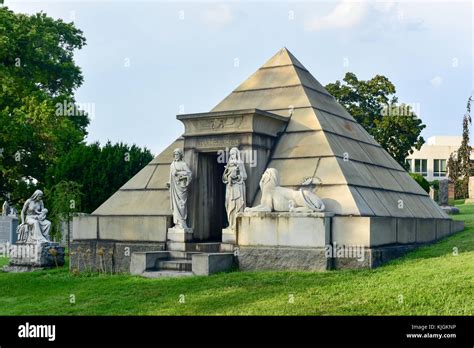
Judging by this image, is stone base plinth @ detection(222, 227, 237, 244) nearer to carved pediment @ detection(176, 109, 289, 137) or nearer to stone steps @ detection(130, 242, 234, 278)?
stone steps @ detection(130, 242, 234, 278)

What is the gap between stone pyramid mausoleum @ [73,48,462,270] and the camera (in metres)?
14.4

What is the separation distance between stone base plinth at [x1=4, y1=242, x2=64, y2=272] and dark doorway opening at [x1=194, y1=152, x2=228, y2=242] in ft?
14.2

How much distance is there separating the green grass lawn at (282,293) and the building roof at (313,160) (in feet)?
5.78

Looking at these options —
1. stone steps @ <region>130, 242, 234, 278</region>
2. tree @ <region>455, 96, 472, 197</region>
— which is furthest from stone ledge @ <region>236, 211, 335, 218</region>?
tree @ <region>455, 96, 472, 197</region>

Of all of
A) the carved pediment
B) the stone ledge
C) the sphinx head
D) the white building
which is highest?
the white building

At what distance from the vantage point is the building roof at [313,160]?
15.3m

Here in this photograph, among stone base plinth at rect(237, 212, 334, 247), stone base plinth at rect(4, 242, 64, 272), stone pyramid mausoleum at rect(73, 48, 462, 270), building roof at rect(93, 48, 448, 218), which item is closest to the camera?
stone base plinth at rect(237, 212, 334, 247)

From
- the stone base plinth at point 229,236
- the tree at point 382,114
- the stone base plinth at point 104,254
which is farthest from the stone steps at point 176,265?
→ the tree at point 382,114

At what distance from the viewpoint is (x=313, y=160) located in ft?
52.1

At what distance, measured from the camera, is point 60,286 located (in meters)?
15.1

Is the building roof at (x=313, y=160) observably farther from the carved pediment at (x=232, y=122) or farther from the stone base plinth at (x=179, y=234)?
the stone base plinth at (x=179, y=234)

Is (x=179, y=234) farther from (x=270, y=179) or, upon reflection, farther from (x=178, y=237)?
(x=270, y=179)
